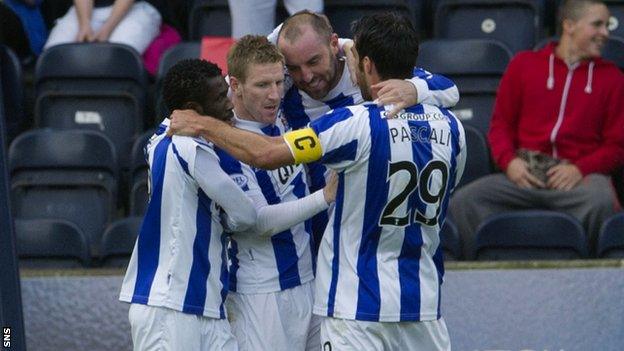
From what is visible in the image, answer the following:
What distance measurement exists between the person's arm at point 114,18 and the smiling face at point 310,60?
319 centimetres

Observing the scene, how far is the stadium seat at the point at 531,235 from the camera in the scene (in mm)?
Result: 7344

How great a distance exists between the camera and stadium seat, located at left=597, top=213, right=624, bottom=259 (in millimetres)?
7238

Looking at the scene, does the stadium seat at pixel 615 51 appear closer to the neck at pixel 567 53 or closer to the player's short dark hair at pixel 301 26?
the neck at pixel 567 53

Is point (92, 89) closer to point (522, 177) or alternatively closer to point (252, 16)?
point (252, 16)

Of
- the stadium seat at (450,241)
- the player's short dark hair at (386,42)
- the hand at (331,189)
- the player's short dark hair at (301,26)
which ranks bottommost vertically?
the stadium seat at (450,241)

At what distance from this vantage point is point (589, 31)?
7.74m

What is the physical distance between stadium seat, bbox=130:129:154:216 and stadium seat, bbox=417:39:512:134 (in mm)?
1587

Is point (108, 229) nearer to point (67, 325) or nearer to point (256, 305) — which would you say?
point (67, 325)

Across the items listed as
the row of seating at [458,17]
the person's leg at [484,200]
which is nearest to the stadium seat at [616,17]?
the row of seating at [458,17]

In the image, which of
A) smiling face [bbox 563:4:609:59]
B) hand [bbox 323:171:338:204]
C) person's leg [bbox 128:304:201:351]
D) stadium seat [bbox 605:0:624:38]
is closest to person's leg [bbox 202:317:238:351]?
person's leg [bbox 128:304:201:351]

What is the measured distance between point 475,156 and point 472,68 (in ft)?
2.01

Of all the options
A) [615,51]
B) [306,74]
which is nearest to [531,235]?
[615,51]

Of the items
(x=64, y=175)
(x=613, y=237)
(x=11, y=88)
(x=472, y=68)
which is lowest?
(x=64, y=175)

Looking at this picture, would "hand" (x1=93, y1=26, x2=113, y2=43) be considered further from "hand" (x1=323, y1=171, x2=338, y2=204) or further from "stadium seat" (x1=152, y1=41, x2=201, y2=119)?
"hand" (x1=323, y1=171, x2=338, y2=204)
